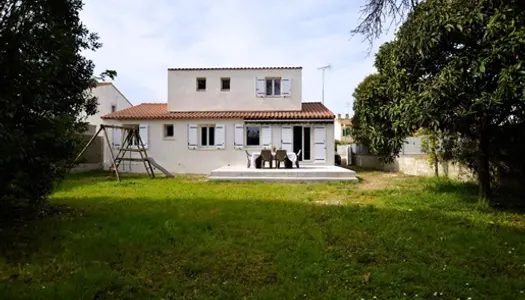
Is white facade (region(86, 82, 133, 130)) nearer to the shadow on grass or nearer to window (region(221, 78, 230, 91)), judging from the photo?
window (region(221, 78, 230, 91))

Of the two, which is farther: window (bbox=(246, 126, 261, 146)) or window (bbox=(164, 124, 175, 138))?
window (bbox=(164, 124, 175, 138))

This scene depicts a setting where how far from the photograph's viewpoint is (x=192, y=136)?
19.9 m

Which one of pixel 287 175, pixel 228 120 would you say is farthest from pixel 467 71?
pixel 228 120

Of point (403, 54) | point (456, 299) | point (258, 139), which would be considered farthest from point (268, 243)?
point (258, 139)

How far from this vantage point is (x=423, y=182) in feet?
44.3

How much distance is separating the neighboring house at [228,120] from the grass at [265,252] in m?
10.6

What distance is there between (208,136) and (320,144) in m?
6.29

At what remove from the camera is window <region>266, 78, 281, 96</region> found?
70.0 ft

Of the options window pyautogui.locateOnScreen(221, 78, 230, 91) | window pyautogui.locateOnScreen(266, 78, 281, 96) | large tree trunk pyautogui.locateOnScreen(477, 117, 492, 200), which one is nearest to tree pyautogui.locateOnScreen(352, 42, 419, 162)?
large tree trunk pyautogui.locateOnScreen(477, 117, 492, 200)

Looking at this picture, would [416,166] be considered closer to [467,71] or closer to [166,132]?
[467,71]

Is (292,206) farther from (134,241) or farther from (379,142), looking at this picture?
(134,241)

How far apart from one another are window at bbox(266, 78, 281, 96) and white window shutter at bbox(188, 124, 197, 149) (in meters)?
4.90

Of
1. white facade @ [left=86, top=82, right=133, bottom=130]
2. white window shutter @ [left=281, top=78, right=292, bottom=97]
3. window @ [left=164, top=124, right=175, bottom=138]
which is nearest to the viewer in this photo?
window @ [left=164, top=124, right=175, bottom=138]

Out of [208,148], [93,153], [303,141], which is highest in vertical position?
[303,141]
